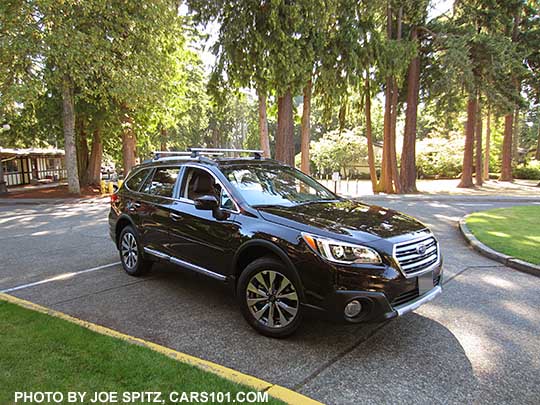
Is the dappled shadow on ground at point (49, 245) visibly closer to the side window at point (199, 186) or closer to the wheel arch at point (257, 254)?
the side window at point (199, 186)

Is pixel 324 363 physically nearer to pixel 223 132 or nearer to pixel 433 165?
pixel 433 165

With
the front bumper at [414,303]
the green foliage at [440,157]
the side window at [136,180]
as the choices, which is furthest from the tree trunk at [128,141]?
the green foliage at [440,157]

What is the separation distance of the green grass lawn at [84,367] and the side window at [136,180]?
2665mm

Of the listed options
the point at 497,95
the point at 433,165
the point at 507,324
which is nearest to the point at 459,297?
the point at 507,324

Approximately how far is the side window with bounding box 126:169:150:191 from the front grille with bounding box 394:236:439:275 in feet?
13.2

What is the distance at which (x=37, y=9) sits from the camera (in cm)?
1588

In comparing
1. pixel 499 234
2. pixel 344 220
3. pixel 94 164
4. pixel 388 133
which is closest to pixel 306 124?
pixel 388 133

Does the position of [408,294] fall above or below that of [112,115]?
below

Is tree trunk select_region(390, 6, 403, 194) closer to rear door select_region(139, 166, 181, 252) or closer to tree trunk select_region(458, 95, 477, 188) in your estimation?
tree trunk select_region(458, 95, 477, 188)

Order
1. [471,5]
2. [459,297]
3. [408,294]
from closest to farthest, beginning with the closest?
1. [408,294]
2. [459,297]
3. [471,5]

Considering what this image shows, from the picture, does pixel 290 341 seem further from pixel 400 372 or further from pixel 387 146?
pixel 387 146

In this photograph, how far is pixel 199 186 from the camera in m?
4.73

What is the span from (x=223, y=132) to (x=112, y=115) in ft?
167

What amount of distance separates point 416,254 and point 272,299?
4.78ft
